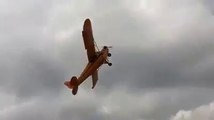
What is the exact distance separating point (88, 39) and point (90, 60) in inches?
233

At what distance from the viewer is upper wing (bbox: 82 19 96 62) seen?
127625 millimetres

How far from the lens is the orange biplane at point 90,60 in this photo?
5065 inches

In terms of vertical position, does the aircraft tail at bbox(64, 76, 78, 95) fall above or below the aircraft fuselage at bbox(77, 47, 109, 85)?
below

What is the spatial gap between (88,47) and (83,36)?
9.73ft

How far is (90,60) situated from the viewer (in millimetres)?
133000

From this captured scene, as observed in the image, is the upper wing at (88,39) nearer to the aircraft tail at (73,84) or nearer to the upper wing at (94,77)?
the upper wing at (94,77)

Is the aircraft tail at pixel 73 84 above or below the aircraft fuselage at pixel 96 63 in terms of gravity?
below

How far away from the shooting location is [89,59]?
133 metres

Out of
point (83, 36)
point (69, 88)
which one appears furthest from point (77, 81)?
point (83, 36)

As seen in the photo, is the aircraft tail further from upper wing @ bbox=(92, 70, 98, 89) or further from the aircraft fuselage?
upper wing @ bbox=(92, 70, 98, 89)

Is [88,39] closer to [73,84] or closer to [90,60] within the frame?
[90,60]

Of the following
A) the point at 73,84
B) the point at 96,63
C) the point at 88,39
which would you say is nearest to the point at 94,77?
the point at 96,63

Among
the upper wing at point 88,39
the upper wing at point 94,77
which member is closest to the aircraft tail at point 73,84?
the upper wing at point 94,77

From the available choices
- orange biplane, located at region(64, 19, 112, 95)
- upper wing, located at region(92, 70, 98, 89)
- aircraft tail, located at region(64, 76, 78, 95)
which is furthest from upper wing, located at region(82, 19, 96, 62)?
aircraft tail, located at region(64, 76, 78, 95)
